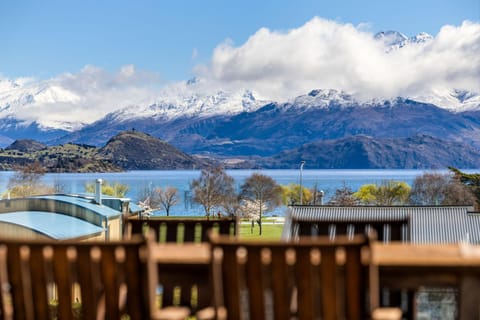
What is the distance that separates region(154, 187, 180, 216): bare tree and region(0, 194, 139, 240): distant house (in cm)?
4020

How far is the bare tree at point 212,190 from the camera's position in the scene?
63.2 metres

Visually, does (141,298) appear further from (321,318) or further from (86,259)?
(321,318)

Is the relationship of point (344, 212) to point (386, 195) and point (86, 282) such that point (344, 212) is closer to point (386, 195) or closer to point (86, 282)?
point (86, 282)

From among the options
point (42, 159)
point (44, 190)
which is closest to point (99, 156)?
point (42, 159)

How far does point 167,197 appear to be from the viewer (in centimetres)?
7012

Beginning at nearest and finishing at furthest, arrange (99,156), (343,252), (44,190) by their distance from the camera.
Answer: (343,252), (44,190), (99,156)

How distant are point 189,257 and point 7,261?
69cm

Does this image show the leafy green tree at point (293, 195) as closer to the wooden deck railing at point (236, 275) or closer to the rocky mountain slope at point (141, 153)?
the wooden deck railing at point (236, 275)

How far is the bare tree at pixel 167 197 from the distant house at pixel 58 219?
40.2 metres

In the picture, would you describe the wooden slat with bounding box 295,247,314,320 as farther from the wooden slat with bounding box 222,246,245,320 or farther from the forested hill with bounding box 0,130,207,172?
the forested hill with bounding box 0,130,207,172

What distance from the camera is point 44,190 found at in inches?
2430

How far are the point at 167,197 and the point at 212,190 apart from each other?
7397 mm

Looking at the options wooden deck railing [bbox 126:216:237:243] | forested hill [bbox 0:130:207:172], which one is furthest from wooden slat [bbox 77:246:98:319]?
forested hill [bbox 0:130:207:172]

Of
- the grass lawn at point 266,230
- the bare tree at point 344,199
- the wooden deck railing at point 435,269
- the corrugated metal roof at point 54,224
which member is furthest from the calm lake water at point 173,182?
the wooden deck railing at point 435,269
